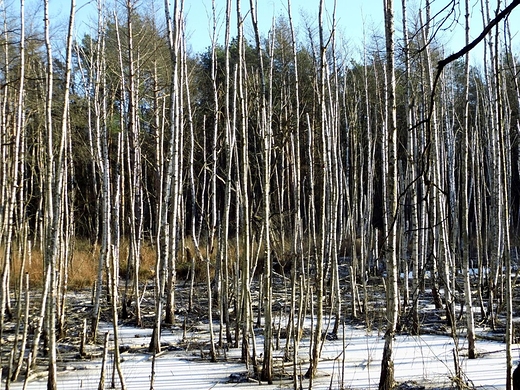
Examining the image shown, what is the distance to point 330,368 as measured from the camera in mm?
4684

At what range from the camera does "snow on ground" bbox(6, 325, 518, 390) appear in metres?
4.24

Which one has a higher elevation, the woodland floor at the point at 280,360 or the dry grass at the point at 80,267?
the dry grass at the point at 80,267

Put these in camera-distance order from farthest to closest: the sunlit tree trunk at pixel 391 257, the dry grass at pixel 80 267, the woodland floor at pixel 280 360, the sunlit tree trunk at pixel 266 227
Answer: the dry grass at pixel 80 267 < the woodland floor at pixel 280 360 < the sunlit tree trunk at pixel 266 227 < the sunlit tree trunk at pixel 391 257

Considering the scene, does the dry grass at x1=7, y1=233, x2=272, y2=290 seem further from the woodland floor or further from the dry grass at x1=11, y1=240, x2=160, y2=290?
the woodland floor

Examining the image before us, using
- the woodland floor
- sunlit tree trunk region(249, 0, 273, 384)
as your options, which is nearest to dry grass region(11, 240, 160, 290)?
the woodland floor

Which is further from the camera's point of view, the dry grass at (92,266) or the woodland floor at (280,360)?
the dry grass at (92,266)

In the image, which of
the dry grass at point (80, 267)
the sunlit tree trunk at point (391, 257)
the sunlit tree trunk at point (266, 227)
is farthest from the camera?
the dry grass at point (80, 267)

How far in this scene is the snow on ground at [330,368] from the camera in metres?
4.24

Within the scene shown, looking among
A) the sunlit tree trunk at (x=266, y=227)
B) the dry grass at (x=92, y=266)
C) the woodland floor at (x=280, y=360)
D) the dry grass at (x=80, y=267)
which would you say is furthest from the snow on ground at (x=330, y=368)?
the dry grass at (x=80, y=267)

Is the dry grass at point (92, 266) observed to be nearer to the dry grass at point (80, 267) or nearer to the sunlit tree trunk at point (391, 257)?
the dry grass at point (80, 267)

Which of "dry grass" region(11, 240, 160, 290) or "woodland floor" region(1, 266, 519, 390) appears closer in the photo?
"woodland floor" region(1, 266, 519, 390)

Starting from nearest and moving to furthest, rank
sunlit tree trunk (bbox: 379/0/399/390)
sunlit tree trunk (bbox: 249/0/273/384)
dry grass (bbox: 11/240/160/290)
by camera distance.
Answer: sunlit tree trunk (bbox: 379/0/399/390), sunlit tree trunk (bbox: 249/0/273/384), dry grass (bbox: 11/240/160/290)

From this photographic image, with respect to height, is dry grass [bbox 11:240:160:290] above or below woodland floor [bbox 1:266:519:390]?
above

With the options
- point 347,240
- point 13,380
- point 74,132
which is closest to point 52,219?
point 13,380
